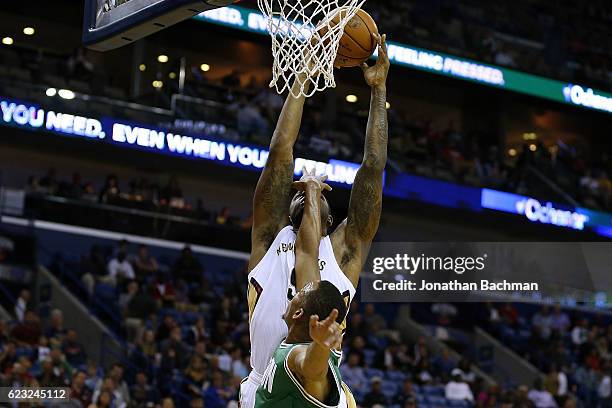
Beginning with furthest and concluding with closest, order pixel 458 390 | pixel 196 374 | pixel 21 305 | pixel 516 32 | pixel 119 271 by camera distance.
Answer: pixel 516 32
pixel 119 271
pixel 458 390
pixel 21 305
pixel 196 374

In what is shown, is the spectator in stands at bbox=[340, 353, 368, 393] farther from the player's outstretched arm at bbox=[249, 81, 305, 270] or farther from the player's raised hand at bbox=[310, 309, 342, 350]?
the player's raised hand at bbox=[310, 309, 342, 350]

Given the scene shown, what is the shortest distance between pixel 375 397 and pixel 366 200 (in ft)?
29.5

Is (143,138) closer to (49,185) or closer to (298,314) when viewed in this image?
(49,185)

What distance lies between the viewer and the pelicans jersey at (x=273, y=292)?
5.25m

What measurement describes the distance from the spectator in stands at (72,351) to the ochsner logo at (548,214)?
1067 cm

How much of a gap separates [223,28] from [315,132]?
97.1 inches

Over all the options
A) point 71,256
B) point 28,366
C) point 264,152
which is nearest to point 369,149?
point 28,366

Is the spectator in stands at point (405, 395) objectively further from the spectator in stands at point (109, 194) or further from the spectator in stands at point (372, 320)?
the spectator in stands at point (109, 194)

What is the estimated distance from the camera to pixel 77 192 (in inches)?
673

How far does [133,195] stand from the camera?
17.7 m

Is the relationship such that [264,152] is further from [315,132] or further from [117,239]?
[117,239]

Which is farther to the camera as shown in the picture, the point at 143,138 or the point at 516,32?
the point at 516,32

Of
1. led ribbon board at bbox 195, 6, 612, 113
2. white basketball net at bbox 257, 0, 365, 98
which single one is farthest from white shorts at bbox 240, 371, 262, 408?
led ribbon board at bbox 195, 6, 612, 113

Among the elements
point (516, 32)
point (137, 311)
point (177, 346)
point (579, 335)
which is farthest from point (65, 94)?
point (516, 32)
